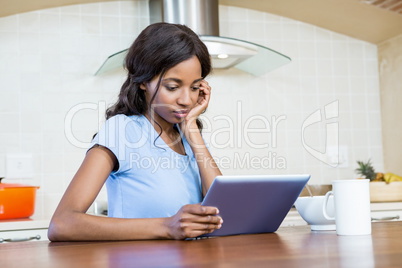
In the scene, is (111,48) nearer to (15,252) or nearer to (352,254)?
(15,252)

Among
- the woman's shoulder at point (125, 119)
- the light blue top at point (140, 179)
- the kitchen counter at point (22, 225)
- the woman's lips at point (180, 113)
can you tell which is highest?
the woman's lips at point (180, 113)

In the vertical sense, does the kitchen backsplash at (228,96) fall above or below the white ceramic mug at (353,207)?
above

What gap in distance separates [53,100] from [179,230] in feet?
6.28

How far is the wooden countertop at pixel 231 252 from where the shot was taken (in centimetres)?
80

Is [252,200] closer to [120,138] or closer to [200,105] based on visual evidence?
[120,138]

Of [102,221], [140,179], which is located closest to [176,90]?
[140,179]

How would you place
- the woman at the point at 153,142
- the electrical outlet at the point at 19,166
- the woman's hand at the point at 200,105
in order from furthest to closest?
1. the electrical outlet at the point at 19,166
2. the woman's hand at the point at 200,105
3. the woman at the point at 153,142

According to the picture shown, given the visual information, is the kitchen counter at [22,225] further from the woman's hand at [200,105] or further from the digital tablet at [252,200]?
the digital tablet at [252,200]

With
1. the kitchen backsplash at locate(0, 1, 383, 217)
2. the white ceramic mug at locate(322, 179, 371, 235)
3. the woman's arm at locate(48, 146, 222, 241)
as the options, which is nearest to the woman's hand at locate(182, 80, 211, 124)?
the woman's arm at locate(48, 146, 222, 241)

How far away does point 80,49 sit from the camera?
298 centimetres

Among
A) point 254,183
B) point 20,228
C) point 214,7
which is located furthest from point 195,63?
point 214,7

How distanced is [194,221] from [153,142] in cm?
45

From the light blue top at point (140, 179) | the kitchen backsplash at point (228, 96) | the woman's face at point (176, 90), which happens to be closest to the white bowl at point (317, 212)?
the light blue top at point (140, 179)

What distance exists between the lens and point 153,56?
155 centimetres
